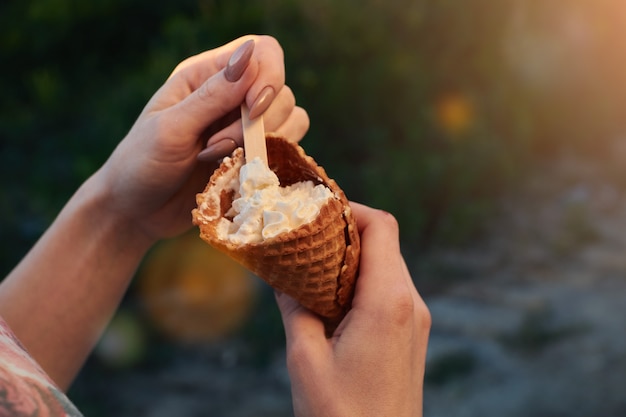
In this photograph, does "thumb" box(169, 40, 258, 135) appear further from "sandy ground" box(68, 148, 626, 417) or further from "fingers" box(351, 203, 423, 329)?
"sandy ground" box(68, 148, 626, 417)

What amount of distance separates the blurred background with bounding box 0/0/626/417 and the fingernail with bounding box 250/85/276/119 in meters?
1.92

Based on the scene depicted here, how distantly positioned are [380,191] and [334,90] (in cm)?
58

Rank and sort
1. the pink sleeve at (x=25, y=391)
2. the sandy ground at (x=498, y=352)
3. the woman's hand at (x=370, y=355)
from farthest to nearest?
1. the sandy ground at (x=498, y=352)
2. the woman's hand at (x=370, y=355)
3. the pink sleeve at (x=25, y=391)

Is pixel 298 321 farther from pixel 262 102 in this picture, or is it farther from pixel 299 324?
pixel 262 102

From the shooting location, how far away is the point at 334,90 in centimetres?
360

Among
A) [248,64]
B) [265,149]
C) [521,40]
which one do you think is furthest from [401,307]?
[521,40]

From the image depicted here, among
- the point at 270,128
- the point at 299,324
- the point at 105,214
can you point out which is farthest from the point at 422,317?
the point at 105,214

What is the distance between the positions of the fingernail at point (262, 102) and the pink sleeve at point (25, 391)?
0.69 meters

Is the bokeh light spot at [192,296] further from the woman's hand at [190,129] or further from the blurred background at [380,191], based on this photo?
the woman's hand at [190,129]

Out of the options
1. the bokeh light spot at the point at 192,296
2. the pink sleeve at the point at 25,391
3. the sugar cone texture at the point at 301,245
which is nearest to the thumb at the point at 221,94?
the sugar cone texture at the point at 301,245

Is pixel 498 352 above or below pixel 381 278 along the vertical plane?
below

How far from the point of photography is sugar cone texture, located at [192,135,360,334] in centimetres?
124

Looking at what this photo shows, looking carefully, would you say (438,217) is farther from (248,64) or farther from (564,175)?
(248,64)

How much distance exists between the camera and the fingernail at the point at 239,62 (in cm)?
145
